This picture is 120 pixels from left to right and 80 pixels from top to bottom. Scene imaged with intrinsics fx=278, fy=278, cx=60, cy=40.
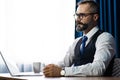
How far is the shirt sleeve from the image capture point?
6.48 feet

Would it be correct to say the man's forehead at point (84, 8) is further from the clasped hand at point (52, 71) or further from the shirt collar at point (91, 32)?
the clasped hand at point (52, 71)

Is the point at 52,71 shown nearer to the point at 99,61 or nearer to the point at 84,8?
the point at 99,61

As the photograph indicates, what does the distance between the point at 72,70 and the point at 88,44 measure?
0.60m

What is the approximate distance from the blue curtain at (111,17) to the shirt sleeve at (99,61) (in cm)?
102

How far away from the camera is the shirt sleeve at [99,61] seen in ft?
6.48

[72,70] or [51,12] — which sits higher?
[51,12]

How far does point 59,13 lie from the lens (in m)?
3.70

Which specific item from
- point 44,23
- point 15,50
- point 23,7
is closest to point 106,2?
point 44,23

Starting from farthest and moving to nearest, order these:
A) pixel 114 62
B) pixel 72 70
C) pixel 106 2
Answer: pixel 106 2
pixel 114 62
pixel 72 70

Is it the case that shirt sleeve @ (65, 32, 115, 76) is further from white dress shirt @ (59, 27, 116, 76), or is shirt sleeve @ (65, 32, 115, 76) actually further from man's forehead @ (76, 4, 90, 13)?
man's forehead @ (76, 4, 90, 13)

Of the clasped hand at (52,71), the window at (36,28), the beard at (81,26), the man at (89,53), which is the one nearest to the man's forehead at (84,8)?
the man at (89,53)

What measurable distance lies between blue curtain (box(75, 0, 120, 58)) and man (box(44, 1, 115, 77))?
719mm

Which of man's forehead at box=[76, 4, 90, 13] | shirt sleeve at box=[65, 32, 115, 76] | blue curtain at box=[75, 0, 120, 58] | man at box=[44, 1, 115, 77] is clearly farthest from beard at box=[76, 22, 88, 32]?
blue curtain at box=[75, 0, 120, 58]

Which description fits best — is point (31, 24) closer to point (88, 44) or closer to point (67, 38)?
point (67, 38)
